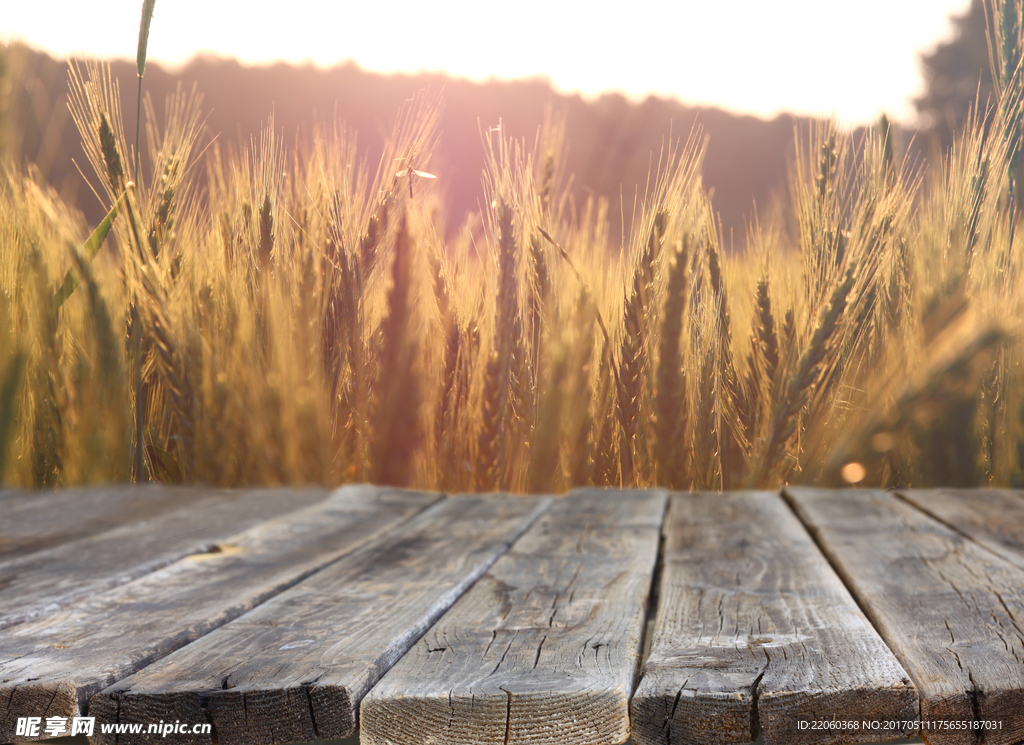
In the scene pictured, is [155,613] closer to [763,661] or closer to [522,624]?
[522,624]

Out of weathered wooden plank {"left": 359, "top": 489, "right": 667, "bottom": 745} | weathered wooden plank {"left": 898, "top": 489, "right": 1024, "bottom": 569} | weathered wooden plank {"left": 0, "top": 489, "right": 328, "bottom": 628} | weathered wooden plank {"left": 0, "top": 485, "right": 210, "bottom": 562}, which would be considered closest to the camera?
weathered wooden plank {"left": 359, "top": 489, "right": 667, "bottom": 745}

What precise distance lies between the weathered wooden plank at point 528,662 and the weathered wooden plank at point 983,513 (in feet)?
1.72

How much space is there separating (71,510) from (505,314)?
2.89 ft

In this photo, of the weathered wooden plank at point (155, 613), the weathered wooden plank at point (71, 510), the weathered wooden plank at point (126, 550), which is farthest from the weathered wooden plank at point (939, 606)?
the weathered wooden plank at point (71, 510)

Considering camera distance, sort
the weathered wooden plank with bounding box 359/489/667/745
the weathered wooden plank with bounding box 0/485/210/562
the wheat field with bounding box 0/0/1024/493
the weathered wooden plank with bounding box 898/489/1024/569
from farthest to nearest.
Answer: the wheat field with bounding box 0/0/1024/493 → the weathered wooden plank with bounding box 0/485/210/562 → the weathered wooden plank with bounding box 898/489/1024/569 → the weathered wooden plank with bounding box 359/489/667/745

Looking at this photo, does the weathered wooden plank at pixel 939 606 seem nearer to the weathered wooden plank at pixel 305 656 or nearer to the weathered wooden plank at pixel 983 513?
the weathered wooden plank at pixel 983 513

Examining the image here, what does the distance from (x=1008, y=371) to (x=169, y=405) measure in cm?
169

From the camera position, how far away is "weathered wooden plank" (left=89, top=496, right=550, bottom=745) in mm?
647

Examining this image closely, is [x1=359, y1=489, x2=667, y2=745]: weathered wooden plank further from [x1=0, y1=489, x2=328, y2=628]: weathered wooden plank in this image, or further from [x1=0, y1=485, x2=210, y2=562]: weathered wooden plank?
[x1=0, y1=485, x2=210, y2=562]: weathered wooden plank

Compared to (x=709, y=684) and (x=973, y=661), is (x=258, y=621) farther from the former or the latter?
(x=973, y=661)

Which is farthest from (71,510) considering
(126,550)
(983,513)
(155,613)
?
(983,513)

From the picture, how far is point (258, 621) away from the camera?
0.84 metres

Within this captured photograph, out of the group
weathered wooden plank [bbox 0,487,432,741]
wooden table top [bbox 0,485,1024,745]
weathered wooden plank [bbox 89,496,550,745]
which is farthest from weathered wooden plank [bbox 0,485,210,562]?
weathered wooden plank [bbox 89,496,550,745]

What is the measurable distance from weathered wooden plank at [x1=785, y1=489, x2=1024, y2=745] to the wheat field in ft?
0.91
